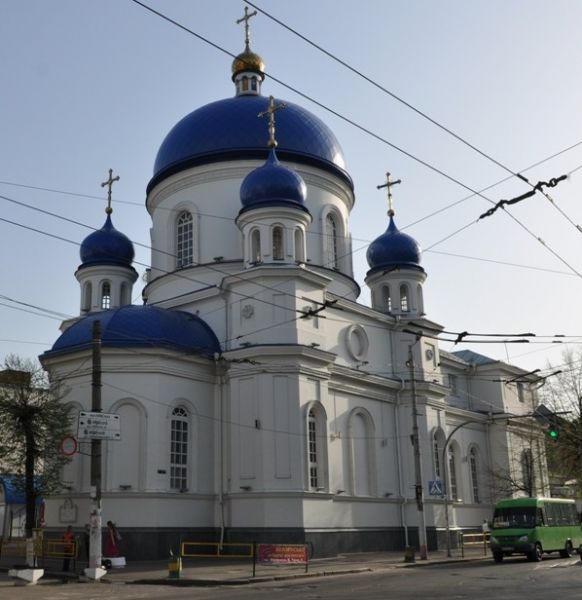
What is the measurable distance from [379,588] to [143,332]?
12481 millimetres

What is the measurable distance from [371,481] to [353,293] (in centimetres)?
769

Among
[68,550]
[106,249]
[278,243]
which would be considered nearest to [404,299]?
[278,243]

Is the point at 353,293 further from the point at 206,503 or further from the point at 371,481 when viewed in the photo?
the point at 206,503

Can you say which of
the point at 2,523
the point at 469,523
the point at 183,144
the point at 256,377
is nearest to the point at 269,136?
the point at 183,144

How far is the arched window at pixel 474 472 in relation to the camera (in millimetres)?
37125

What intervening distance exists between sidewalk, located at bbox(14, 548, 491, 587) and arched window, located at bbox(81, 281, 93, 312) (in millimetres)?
13170

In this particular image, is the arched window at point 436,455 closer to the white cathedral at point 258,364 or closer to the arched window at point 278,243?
the white cathedral at point 258,364

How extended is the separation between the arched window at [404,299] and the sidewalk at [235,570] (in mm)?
11652

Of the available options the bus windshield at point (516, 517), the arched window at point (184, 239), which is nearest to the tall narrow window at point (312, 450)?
the bus windshield at point (516, 517)

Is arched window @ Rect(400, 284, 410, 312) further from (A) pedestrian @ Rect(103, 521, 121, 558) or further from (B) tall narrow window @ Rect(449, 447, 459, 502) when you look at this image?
(A) pedestrian @ Rect(103, 521, 121, 558)

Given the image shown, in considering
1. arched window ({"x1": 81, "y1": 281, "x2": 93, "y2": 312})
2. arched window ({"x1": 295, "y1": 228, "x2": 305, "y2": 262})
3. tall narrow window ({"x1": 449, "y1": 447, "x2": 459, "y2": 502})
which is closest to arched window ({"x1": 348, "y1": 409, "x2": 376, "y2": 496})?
arched window ({"x1": 295, "y1": 228, "x2": 305, "y2": 262})

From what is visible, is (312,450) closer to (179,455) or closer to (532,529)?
(179,455)

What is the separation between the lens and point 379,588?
15.0 meters

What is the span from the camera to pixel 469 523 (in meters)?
35.6
